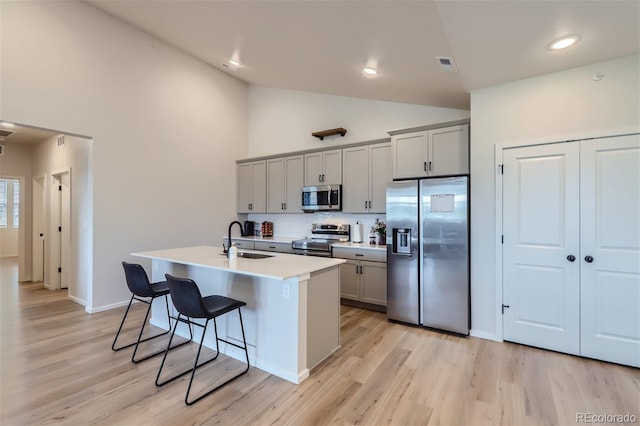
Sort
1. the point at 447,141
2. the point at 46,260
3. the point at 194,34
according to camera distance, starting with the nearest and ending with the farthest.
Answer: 1. the point at 447,141
2. the point at 194,34
3. the point at 46,260

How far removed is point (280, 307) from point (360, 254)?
6.42 ft

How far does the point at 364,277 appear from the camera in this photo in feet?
13.9

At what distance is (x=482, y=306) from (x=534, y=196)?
1.26 m

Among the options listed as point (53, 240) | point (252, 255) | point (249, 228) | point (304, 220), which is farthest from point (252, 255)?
point (53, 240)

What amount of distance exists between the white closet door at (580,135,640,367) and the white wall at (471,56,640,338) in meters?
0.24

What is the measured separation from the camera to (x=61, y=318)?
12.9ft

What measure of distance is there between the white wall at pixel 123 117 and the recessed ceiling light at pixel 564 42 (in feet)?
16.6

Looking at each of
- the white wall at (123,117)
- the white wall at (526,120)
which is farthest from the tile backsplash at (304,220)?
the white wall at (526,120)

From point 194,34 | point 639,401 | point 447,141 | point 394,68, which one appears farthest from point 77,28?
point 639,401

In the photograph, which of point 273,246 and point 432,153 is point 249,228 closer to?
point 273,246

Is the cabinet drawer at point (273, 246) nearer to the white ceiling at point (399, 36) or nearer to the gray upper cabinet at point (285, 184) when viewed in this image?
the gray upper cabinet at point (285, 184)

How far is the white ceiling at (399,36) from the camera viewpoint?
6.84ft

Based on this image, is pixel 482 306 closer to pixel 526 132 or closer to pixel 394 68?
pixel 526 132

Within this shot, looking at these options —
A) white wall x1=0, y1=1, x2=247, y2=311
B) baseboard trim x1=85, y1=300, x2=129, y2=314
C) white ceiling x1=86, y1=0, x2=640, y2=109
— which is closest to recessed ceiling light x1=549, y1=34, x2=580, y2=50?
white ceiling x1=86, y1=0, x2=640, y2=109
